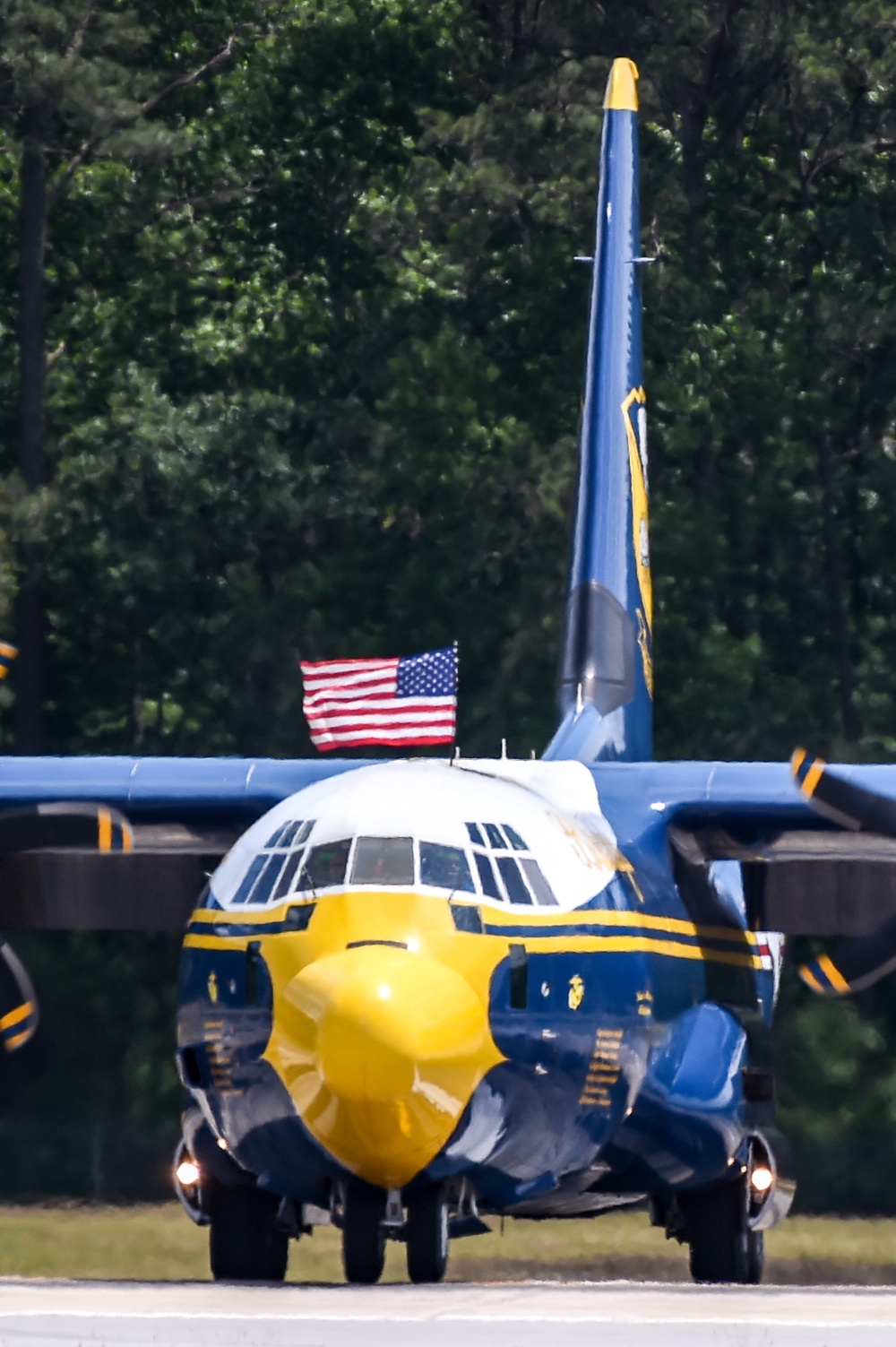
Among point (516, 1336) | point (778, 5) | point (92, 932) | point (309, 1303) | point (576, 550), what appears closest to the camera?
point (516, 1336)

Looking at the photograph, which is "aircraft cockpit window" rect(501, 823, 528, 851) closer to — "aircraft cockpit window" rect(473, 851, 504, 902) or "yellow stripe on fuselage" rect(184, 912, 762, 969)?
"aircraft cockpit window" rect(473, 851, 504, 902)

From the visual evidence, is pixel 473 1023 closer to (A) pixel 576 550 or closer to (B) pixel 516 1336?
(B) pixel 516 1336

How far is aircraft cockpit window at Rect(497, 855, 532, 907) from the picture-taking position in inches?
618

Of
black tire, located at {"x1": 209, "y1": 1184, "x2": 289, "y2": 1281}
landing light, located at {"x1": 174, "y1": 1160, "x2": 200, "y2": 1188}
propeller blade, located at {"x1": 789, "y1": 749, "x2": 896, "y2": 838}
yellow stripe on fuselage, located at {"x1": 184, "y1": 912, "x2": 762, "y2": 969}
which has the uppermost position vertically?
propeller blade, located at {"x1": 789, "y1": 749, "x2": 896, "y2": 838}

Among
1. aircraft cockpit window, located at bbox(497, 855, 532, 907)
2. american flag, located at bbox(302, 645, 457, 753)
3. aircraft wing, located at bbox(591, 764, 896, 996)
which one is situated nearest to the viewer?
aircraft cockpit window, located at bbox(497, 855, 532, 907)

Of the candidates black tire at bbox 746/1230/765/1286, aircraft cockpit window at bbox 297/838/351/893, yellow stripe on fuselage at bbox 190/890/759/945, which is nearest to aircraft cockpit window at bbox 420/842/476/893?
yellow stripe on fuselage at bbox 190/890/759/945

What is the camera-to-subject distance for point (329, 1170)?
15.1m

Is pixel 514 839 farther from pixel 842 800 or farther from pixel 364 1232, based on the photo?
pixel 842 800

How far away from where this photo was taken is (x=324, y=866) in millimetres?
15359

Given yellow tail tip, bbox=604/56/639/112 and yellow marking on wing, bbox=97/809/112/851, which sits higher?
yellow tail tip, bbox=604/56/639/112

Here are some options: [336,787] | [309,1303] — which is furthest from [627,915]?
[309,1303]

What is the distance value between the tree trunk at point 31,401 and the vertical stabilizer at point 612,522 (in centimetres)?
1736

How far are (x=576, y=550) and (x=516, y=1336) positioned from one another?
10754mm

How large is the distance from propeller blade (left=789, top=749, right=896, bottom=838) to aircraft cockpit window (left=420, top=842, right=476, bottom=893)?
3427 millimetres
